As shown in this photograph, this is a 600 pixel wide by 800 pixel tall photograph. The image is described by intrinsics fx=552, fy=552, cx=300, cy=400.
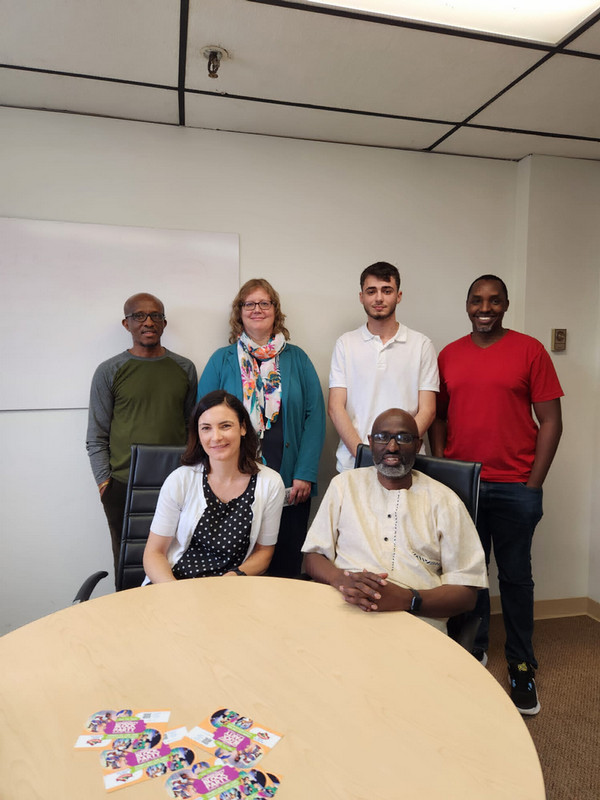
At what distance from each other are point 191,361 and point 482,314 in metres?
1.49

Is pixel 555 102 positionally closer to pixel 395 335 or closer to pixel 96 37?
pixel 395 335

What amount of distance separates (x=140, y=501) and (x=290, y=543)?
856mm

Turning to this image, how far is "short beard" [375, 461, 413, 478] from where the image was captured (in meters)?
1.89

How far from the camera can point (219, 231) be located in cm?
302

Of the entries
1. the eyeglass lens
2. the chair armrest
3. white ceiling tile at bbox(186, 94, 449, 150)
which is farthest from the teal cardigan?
white ceiling tile at bbox(186, 94, 449, 150)

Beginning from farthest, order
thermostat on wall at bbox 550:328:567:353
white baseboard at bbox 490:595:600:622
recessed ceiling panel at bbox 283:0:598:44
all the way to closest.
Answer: white baseboard at bbox 490:595:600:622 → thermostat on wall at bbox 550:328:567:353 → recessed ceiling panel at bbox 283:0:598:44

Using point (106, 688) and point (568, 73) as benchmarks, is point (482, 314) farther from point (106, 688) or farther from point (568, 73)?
point (106, 688)

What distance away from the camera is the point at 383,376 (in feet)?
8.90

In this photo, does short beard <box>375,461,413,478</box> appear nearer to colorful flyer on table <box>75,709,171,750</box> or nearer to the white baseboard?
colorful flyer on table <box>75,709,171,750</box>

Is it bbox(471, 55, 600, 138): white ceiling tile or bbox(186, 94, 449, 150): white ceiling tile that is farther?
bbox(186, 94, 449, 150): white ceiling tile

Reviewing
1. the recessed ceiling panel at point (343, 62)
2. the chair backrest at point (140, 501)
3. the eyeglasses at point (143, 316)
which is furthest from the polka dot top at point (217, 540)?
the recessed ceiling panel at point (343, 62)

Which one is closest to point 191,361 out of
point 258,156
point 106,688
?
point 258,156

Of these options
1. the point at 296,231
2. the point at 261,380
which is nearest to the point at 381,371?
the point at 261,380

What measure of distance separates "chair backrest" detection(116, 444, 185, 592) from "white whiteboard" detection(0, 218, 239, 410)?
3.25ft
